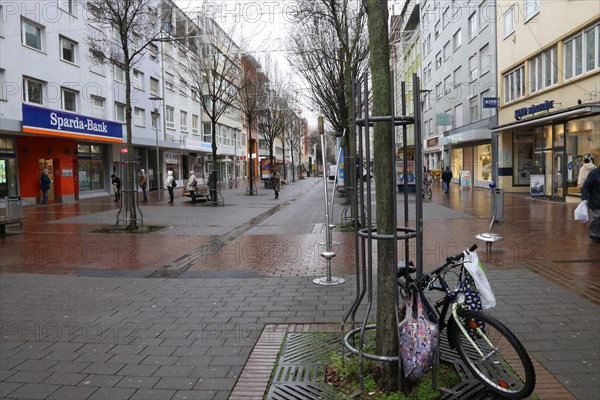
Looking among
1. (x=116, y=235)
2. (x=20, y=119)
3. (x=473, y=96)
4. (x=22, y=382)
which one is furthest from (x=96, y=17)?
(x=473, y=96)

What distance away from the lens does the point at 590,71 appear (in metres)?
16.8

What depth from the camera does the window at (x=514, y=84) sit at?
78.7 ft

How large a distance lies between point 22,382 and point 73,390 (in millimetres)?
502

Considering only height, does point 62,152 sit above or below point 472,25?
below

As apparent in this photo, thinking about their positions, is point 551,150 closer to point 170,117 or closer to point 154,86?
point 154,86

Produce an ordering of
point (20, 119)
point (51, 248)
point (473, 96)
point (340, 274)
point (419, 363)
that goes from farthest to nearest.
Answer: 1. point (473, 96)
2. point (20, 119)
3. point (51, 248)
4. point (340, 274)
5. point (419, 363)

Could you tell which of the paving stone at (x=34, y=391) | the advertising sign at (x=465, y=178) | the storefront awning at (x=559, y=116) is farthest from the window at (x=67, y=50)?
the advertising sign at (x=465, y=178)

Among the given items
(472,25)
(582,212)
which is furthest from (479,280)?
(472,25)

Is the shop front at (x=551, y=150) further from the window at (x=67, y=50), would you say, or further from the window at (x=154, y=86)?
the window at (x=154, y=86)

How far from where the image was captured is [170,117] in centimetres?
4012

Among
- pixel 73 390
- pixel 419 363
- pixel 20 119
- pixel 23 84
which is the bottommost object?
pixel 73 390

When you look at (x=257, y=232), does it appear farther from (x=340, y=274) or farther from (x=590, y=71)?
(x=590, y=71)

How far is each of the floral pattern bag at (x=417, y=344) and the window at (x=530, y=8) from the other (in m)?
22.5

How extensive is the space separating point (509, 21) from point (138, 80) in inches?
985
